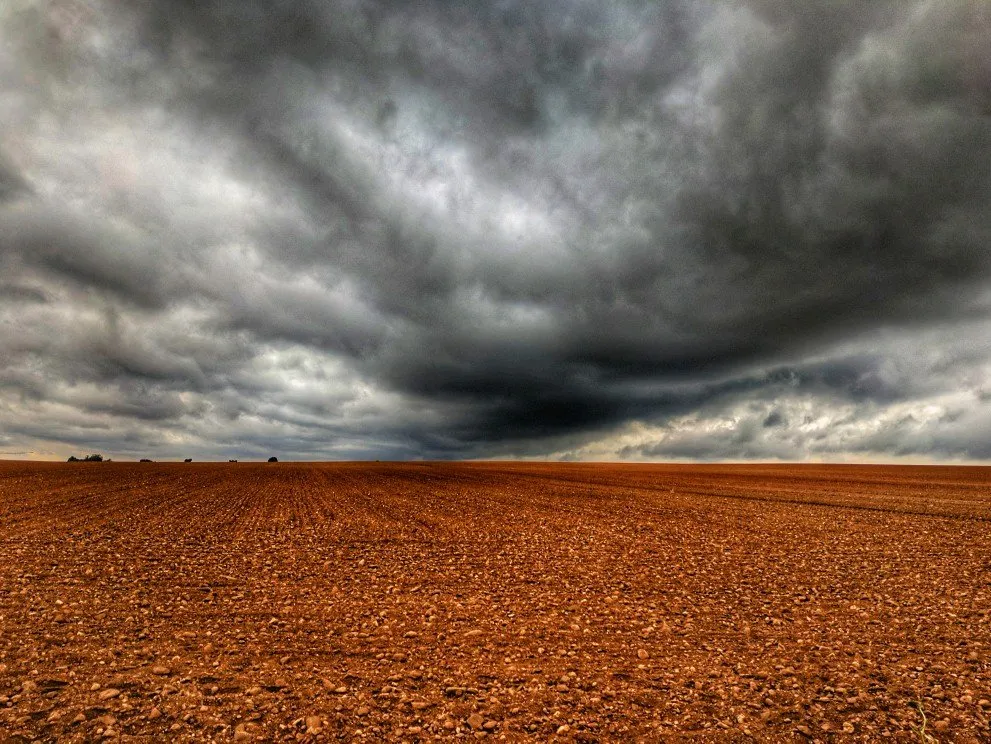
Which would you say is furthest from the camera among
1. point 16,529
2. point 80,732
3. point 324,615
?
point 16,529

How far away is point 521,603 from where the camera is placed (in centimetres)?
1271

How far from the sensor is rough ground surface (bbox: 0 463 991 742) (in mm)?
7348

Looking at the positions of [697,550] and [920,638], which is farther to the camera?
[697,550]

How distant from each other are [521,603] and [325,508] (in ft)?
67.6

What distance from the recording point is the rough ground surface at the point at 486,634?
24.1 feet

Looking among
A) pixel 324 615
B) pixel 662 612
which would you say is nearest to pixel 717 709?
pixel 662 612

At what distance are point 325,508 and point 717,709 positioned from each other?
26.3 metres

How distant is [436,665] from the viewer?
29.9ft

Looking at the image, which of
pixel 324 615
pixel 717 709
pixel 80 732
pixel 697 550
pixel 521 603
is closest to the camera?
pixel 80 732

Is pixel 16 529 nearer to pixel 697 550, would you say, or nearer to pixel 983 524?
pixel 697 550

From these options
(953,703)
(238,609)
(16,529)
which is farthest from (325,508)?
(953,703)

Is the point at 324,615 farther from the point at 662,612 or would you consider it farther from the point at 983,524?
the point at 983,524

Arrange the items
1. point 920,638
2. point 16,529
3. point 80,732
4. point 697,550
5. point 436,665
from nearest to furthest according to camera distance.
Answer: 1. point 80,732
2. point 436,665
3. point 920,638
4. point 697,550
5. point 16,529

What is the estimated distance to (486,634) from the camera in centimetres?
1065
